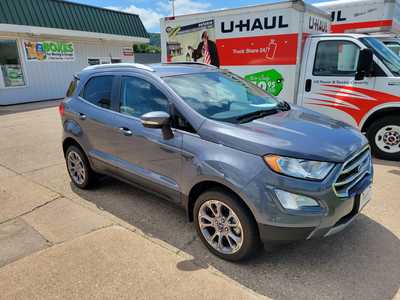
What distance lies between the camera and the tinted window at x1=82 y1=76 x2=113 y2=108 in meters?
3.88

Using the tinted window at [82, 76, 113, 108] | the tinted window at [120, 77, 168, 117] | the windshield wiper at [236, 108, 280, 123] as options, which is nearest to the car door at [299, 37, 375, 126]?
the windshield wiper at [236, 108, 280, 123]

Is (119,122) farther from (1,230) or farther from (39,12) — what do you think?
(39,12)

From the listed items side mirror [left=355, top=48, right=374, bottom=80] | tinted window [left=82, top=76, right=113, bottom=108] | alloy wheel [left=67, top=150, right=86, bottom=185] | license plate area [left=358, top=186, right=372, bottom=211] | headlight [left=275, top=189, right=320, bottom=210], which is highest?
side mirror [left=355, top=48, right=374, bottom=80]

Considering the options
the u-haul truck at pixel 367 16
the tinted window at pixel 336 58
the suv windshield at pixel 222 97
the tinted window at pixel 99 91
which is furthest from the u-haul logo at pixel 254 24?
the tinted window at pixel 99 91

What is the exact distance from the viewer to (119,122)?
3619 millimetres

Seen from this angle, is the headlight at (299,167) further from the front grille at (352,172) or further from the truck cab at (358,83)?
the truck cab at (358,83)

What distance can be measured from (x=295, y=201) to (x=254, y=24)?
16.5ft

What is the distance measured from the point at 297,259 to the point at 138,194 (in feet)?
7.72

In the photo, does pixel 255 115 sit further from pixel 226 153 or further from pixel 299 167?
pixel 299 167

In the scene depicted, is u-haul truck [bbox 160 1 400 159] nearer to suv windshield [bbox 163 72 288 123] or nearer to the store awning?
suv windshield [bbox 163 72 288 123]

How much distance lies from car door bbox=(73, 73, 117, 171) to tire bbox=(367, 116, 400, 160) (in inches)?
179

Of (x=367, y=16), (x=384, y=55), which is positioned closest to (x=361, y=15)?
(x=367, y=16)

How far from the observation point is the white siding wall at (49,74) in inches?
573

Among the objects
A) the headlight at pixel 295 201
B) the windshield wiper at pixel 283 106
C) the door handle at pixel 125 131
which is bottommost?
the headlight at pixel 295 201
